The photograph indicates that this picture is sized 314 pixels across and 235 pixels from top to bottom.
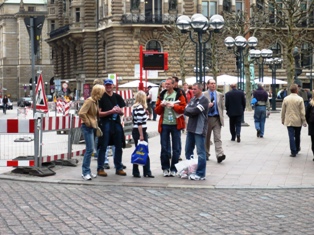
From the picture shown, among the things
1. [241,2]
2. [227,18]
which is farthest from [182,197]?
[241,2]

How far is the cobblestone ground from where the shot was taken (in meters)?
9.98

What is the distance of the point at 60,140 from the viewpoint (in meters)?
17.5

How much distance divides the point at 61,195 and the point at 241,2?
60.9 m

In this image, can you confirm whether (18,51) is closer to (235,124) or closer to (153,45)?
(153,45)

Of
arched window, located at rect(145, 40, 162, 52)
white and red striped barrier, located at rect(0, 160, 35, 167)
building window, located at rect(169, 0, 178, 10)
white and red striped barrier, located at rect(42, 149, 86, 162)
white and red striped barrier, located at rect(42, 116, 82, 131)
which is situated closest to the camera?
white and red striped barrier, located at rect(0, 160, 35, 167)

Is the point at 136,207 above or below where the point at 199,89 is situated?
below

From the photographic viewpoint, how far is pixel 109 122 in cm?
1494

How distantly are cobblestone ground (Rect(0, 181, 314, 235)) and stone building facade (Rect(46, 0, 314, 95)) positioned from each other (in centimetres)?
5178

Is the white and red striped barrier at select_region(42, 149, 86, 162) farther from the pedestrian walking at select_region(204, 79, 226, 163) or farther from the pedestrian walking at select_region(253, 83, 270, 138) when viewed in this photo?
the pedestrian walking at select_region(253, 83, 270, 138)

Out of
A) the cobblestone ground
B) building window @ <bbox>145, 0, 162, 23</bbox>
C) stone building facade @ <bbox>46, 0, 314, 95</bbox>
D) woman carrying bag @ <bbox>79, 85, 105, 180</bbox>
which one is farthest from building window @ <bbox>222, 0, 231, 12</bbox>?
the cobblestone ground

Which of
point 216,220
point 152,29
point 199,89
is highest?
point 152,29

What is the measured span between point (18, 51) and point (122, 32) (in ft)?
172

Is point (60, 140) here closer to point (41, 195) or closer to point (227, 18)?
point (41, 195)

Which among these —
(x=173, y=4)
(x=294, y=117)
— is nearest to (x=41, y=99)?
(x=294, y=117)
